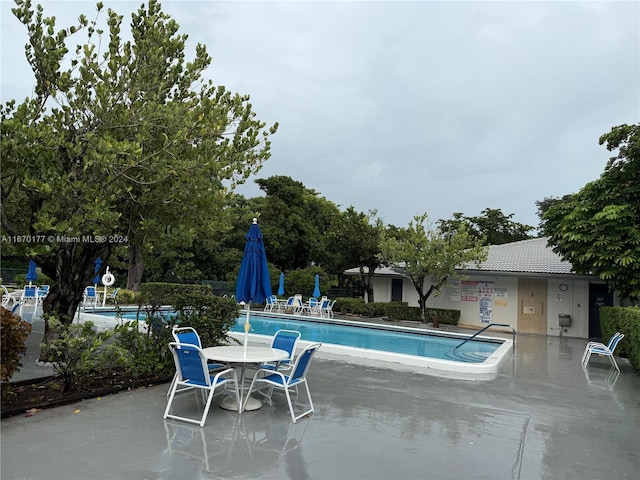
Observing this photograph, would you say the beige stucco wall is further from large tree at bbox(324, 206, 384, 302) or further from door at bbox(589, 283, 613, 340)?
large tree at bbox(324, 206, 384, 302)

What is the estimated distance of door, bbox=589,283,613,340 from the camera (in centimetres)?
1762

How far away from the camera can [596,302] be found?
→ 58.3ft

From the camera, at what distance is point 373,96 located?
1909 cm

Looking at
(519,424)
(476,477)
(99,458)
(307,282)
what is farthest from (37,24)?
(307,282)

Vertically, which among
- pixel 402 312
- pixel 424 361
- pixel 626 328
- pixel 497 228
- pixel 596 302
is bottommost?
pixel 424 361

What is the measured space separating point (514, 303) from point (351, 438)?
1654cm

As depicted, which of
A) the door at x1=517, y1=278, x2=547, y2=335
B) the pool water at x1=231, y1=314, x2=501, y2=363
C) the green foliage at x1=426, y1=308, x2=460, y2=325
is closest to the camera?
the pool water at x1=231, y1=314, x2=501, y2=363

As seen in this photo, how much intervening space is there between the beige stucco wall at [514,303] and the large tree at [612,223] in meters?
3.53

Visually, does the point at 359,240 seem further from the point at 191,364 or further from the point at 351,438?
the point at 351,438

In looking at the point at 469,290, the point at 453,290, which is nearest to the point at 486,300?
the point at 469,290

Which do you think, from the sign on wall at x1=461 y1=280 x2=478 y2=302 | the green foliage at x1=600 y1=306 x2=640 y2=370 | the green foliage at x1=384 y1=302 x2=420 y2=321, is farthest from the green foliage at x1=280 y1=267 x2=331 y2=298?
the green foliage at x1=600 y1=306 x2=640 y2=370

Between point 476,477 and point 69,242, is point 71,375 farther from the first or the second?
point 476,477

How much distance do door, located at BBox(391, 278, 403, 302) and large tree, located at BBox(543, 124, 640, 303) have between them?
9.91m

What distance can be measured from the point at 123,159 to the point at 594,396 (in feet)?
26.7
